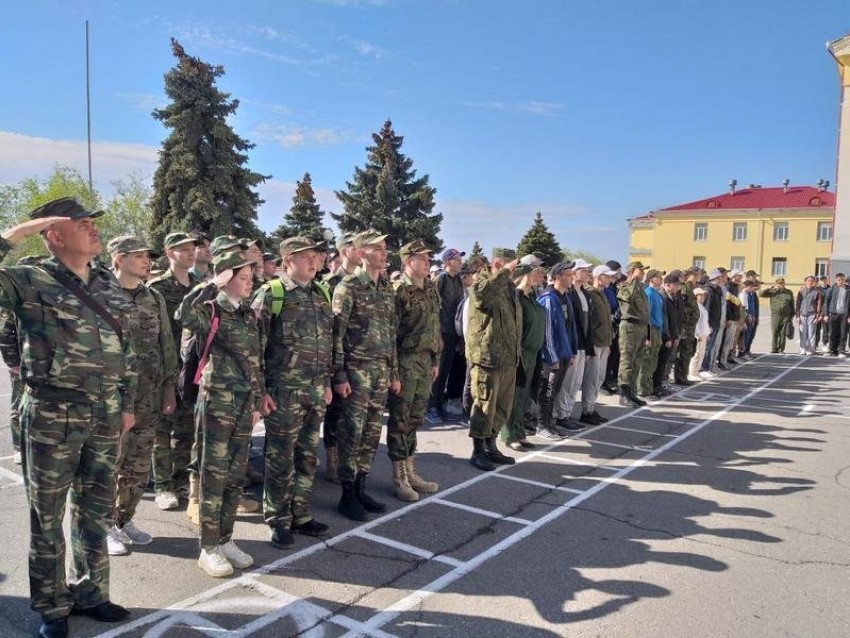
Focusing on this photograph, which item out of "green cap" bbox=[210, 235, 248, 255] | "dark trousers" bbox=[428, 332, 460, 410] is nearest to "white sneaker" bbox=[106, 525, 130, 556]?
"green cap" bbox=[210, 235, 248, 255]

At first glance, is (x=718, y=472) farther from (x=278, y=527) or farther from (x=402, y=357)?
(x=278, y=527)

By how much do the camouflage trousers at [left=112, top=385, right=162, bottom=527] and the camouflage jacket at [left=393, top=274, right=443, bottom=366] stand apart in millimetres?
2046

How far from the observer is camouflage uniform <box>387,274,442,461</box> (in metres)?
5.25

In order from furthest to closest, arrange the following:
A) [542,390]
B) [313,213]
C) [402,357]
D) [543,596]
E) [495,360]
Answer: [313,213] → [542,390] → [495,360] → [402,357] → [543,596]

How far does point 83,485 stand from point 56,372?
2.15ft

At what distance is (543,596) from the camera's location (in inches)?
146

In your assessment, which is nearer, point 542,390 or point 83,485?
point 83,485

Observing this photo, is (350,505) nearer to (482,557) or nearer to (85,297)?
(482,557)

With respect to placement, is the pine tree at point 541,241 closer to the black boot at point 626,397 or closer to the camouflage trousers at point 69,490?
the black boot at point 626,397

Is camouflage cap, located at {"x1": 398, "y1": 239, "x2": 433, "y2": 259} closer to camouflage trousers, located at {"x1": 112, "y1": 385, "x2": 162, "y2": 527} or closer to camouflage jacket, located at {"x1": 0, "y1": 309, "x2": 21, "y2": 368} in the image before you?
camouflage trousers, located at {"x1": 112, "y1": 385, "x2": 162, "y2": 527}

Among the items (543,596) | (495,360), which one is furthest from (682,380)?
(543,596)

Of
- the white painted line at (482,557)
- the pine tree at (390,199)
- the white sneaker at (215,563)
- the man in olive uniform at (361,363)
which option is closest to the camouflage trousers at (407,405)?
the man in olive uniform at (361,363)

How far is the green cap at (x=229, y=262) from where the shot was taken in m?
3.87

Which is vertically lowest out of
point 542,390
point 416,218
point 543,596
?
point 543,596
